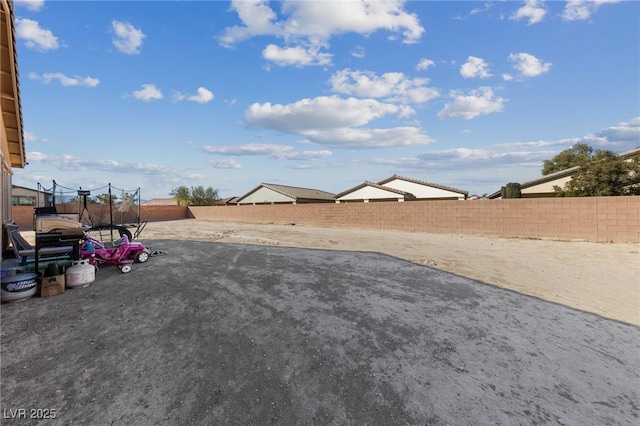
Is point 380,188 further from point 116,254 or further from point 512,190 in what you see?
point 116,254

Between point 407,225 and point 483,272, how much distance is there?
909 centimetres

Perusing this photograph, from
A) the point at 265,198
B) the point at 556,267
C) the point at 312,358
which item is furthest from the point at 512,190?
the point at 265,198

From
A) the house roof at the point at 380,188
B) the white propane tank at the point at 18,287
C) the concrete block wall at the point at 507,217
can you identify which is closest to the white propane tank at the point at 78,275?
the white propane tank at the point at 18,287

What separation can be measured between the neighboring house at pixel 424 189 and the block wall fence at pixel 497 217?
282 inches

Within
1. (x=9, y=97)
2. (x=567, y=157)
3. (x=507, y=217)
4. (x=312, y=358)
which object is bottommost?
(x=312, y=358)

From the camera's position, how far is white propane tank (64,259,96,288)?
444 centimetres

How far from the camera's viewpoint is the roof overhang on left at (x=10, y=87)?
4.98m

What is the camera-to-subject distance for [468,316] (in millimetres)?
3607

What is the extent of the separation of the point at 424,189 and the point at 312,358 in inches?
834

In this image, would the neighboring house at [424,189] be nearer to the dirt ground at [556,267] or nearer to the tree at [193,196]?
the dirt ground at [556,267]

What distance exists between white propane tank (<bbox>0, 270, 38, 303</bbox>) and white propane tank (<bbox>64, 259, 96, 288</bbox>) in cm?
39

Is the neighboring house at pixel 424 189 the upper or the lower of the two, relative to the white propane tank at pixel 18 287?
upper

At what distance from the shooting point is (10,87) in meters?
6.46

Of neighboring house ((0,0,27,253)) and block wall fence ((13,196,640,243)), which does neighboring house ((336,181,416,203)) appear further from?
neighboring house ((0,0,27,253))
